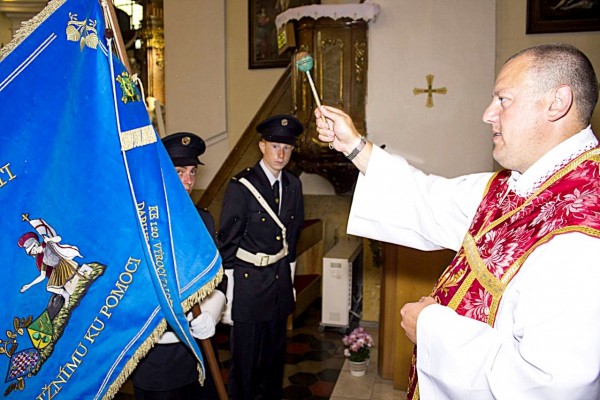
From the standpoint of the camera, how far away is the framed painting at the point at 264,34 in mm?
8281

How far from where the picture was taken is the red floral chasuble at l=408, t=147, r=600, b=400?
1379 mm

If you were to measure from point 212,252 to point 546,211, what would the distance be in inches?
47.4

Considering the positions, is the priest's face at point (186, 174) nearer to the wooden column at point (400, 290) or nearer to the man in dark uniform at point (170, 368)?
the man in dark uniform at point (170, 368)

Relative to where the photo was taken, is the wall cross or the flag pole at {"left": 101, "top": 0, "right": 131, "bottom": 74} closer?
the flag pole at {"left": 101, "top": 0, "right": 131, "bottom": 74}

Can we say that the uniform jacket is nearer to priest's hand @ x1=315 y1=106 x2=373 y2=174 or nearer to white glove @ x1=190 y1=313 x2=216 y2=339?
white glove @ x1=190 y1=313 x2=216 y2=339

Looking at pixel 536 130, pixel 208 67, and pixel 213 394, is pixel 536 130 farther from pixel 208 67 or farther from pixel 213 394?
pixel 208 67

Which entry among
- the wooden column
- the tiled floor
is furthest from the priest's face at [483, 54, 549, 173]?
the tiled floor

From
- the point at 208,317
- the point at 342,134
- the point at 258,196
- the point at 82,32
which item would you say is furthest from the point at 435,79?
the point at 82,32

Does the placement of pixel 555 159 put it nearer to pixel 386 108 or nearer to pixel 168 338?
pixel 168 338

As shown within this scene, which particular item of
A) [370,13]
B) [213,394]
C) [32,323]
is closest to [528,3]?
[370,13]

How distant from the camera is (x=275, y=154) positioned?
11.7 ft

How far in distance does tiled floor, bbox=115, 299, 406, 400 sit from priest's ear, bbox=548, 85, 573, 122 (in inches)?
121

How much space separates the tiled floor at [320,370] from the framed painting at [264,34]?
14.0 ft

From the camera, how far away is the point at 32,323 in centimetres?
175
